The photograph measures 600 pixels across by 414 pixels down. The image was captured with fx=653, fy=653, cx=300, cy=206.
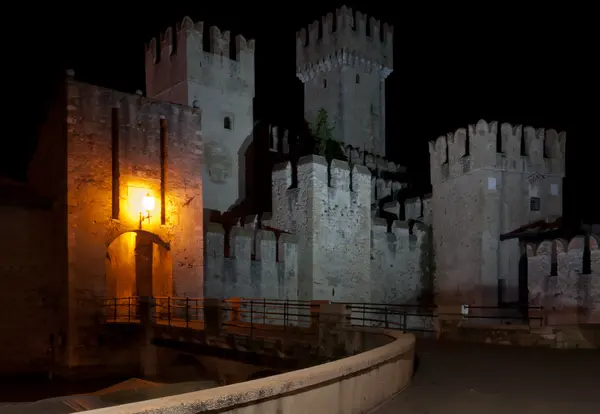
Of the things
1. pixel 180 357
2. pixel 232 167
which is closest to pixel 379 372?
pixel 180 357

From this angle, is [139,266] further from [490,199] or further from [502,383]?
[490,199]

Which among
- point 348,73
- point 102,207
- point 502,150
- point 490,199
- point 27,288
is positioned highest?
point 348,73

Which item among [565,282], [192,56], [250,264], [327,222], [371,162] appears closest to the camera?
[250,264]

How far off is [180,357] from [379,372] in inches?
424

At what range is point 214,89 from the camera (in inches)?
1270

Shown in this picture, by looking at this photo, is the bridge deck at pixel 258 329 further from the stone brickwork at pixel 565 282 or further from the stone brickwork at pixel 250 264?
the stone brickwork at pixel 565 282

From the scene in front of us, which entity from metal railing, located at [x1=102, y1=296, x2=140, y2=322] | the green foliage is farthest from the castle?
the green foliage

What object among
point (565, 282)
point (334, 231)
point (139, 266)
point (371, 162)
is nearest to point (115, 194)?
point (139, 266)

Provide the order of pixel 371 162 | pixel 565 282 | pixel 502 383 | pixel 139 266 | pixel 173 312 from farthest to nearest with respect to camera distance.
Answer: pixel 371 162 < pixel 565 282 < pixel 139 266 < pixel 173 312 < pixel 502 383

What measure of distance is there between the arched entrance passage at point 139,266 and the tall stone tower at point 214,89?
9.94 meters

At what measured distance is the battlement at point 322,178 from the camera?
83.1ft

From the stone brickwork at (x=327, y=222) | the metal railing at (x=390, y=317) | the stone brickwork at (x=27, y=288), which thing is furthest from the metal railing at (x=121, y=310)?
the stone brickwork at (x=327, y=222)

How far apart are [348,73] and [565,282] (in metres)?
23.3

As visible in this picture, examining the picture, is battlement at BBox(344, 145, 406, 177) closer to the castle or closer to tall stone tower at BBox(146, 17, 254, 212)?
the castle
